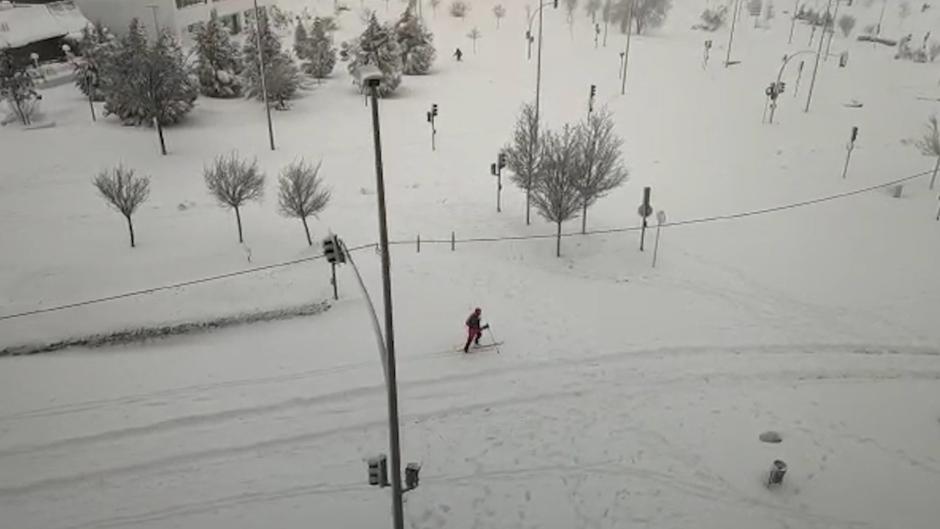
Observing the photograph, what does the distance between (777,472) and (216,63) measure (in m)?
39.5

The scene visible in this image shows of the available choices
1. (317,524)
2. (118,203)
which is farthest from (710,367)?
(118,203)

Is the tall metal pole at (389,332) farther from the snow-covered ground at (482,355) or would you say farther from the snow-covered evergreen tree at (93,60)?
the snow-covered evergreen tree at (93,60)

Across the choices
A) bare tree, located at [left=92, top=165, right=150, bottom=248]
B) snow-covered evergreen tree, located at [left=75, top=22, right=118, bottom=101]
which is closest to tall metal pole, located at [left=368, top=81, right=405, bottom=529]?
bare tree, located at [left=92, top=165, right=150, bottom=248]

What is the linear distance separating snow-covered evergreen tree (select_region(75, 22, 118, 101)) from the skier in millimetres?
29579

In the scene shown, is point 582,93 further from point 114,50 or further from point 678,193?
point 114,50

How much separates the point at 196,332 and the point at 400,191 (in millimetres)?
12498

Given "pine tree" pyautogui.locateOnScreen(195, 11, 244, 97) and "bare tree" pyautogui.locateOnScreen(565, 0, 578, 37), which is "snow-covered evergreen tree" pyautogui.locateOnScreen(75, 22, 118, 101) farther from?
"bare tree" pyautogui.locateOnScreen(565, 0, 578, 37)

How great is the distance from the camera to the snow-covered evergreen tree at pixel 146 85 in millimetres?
32875

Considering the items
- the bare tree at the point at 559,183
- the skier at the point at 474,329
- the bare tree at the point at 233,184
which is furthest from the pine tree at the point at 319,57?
the skier at the point at 474,329

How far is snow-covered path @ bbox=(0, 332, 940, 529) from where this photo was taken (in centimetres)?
1258

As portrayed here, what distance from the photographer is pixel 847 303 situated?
20453 millimetres

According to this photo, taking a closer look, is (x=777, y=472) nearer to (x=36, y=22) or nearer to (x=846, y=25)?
(x=36, y=22)

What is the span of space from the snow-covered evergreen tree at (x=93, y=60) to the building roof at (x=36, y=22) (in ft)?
11.7

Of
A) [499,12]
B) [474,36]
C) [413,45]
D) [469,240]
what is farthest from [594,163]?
[499,12]
